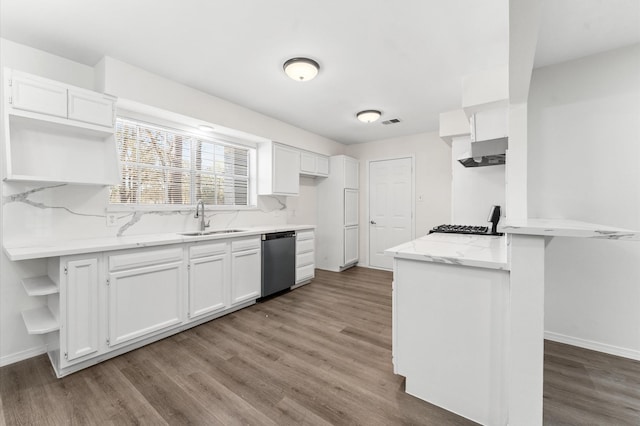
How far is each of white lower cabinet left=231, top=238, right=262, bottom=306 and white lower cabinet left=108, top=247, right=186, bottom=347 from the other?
59cm

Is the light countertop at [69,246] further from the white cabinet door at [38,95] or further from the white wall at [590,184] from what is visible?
the white wall at [590,184]

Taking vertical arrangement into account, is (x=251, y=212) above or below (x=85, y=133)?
below

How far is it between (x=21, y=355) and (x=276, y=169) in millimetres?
3148

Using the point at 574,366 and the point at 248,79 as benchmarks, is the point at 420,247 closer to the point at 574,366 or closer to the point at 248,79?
the point at 574,366

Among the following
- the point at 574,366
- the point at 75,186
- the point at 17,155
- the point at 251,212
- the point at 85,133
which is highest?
the point at 85,133

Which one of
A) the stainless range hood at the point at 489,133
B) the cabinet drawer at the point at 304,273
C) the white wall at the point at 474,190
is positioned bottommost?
the cabinet drawer at the point at 304,273

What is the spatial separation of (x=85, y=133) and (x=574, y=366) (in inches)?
178

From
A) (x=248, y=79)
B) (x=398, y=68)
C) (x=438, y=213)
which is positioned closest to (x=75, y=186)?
(x=248, y=79)

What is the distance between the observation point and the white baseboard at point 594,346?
6.98ft

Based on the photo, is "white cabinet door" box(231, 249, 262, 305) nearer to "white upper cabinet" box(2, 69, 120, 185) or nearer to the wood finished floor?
the wood finished floor

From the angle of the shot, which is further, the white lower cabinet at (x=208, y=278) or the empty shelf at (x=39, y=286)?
the white lower cabinet at (x=208, y=278)

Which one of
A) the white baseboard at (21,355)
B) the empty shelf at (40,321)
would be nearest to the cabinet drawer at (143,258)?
the empty shelf at (40,321)

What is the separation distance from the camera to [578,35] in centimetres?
203

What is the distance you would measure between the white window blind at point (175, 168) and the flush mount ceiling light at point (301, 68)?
1.61 m
